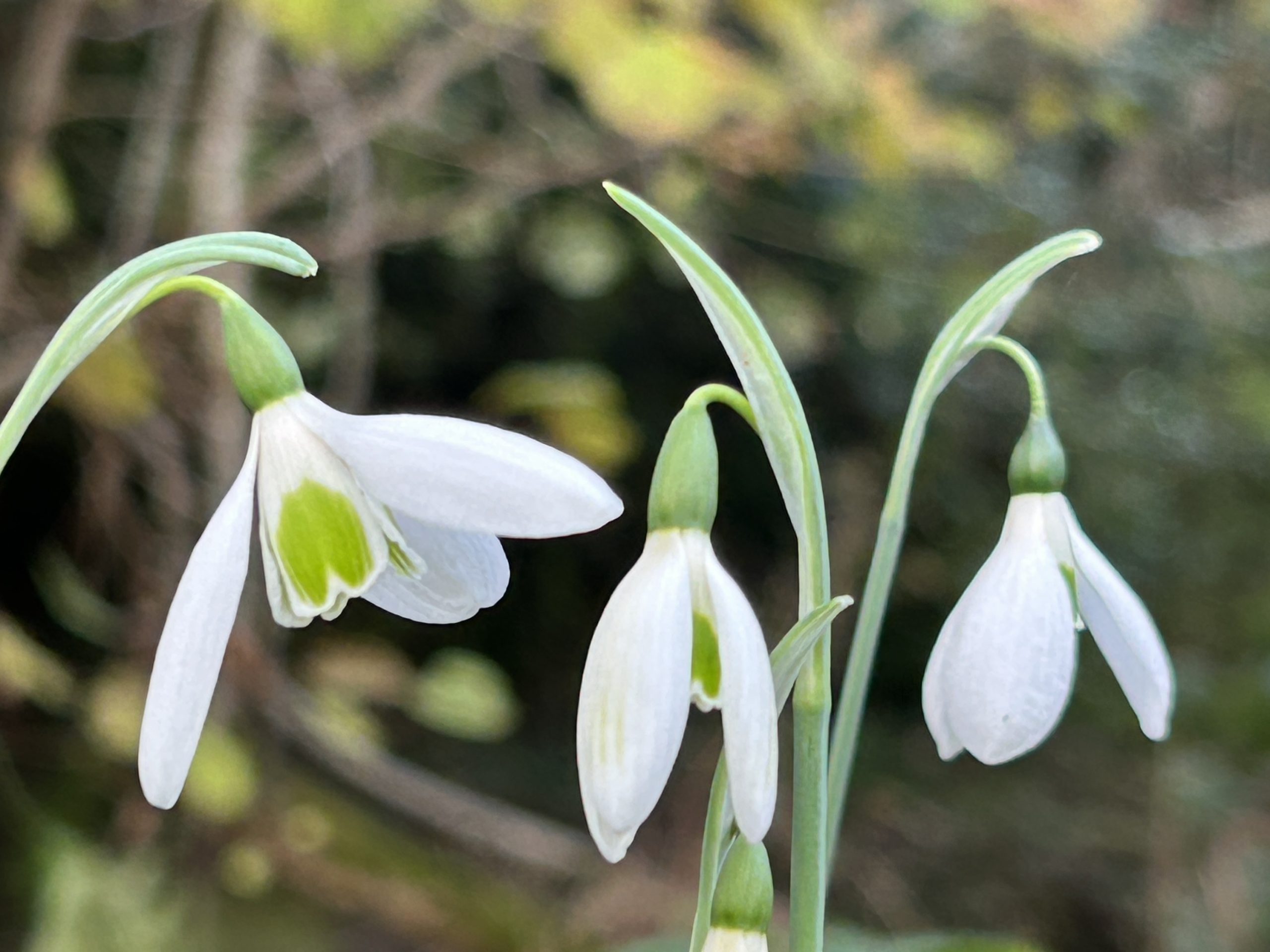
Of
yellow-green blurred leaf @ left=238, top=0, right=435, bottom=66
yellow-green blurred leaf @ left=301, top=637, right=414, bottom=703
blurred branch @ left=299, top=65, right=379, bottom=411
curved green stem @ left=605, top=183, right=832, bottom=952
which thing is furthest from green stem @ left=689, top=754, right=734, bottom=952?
blurred branch @ left=299, top=65, right=379, bottom=411

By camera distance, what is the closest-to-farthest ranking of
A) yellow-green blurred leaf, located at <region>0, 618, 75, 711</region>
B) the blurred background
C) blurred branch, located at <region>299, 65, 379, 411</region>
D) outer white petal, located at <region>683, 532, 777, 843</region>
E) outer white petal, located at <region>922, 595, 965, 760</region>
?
outer white petal, located at <region>683, 532, 777, 843</region> < outer white petal, located at <region>922, 595, 965, 760</region> < yellow-green blurred leaf, located at <region>0, 618, 75, 711</region> < the blurred background < blurred branch, located at <region>299, 65, 379, 411</region>

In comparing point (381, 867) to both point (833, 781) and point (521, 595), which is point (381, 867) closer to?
point (521, 595)

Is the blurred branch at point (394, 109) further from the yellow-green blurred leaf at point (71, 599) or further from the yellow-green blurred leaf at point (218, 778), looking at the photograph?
the yellow-green blurred leaf at point (218, 778)

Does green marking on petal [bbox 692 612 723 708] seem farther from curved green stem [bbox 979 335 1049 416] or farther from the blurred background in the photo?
the blurred background

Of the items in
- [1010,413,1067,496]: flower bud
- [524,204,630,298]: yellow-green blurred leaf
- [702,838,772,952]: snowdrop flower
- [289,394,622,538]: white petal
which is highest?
[524,204,630,298]: yellow-green blurred leaf

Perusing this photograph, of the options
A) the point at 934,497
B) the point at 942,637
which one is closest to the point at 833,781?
the point at 942,637

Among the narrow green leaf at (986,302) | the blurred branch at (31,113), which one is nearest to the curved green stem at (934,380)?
the narrow green leaf at (986,302)
